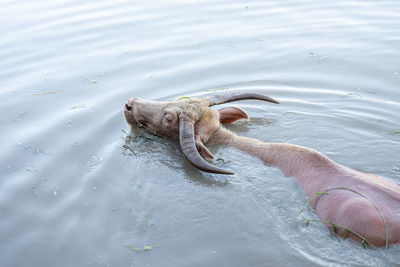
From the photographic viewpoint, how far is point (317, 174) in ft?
18.4

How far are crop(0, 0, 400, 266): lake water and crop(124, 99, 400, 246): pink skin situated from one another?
0.16m

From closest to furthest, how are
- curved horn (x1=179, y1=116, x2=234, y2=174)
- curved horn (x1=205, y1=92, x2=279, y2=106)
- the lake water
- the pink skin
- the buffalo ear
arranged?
1. the pink skin
2. the lake water
3. curved horn (x1=179, y1=116, x2=234, y2=174)
4. curved horn (x1=205, y1=92, x2=279, y2=106)
5. the buffalo ear

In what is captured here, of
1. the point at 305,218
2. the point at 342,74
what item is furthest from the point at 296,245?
the point at 342,74

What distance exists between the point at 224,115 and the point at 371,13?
6.34 meters

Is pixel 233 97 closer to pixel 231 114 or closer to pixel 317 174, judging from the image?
pixel 231 114

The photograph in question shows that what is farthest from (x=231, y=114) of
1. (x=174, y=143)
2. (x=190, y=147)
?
(x=190, y=147)

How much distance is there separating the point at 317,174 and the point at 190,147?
1593mm

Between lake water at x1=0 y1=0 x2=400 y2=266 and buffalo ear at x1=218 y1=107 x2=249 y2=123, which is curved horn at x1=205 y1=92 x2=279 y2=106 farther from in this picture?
lake water at x1=0 y1=0 x2=400 y2=266

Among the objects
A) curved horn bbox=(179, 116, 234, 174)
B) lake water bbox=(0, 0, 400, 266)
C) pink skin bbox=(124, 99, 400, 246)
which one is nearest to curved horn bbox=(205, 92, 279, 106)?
pink skin bbox=(124, 99, 400, 246)

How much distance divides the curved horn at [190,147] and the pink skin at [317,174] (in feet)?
0.66

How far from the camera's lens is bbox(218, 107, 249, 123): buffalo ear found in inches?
292

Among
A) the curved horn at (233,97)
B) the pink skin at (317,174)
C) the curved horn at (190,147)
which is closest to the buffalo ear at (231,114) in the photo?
the pink skin at (317,174)

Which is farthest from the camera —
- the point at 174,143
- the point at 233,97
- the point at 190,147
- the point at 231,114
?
the point at 231,114

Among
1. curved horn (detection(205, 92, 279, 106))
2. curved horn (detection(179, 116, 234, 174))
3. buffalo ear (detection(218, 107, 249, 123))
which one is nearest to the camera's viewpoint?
curved horn (detection(179, 116, 234, 174))
